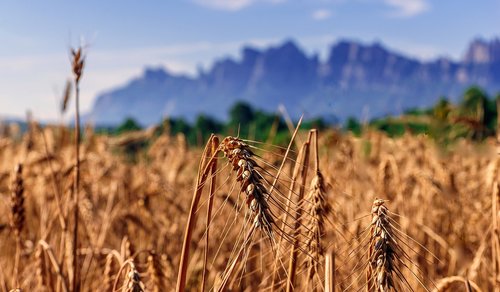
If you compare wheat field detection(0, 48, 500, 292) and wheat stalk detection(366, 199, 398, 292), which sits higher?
wheat stalk detection(366, 199, 398, 292)

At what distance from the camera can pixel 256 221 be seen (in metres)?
0.83

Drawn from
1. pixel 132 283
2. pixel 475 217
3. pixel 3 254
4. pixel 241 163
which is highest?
pixel 241 163

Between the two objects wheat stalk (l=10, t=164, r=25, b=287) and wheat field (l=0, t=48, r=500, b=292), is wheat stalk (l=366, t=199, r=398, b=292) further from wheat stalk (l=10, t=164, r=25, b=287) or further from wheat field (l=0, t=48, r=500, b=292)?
wheat stalk (l=10, t=164, r=25, b=287)

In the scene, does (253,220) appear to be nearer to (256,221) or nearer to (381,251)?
(256,221)

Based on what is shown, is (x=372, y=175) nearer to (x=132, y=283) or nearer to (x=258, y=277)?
(x=258, y=277)

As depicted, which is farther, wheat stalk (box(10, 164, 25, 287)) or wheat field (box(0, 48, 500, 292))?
wheat stalk (box(10, 164, 25, 287))

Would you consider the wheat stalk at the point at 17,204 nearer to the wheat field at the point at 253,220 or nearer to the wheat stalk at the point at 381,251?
the wheat field at the point at 253,220

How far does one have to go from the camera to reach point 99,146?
621 cm

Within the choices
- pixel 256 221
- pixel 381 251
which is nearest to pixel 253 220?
pixel 256 221

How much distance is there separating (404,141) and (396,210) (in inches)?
131

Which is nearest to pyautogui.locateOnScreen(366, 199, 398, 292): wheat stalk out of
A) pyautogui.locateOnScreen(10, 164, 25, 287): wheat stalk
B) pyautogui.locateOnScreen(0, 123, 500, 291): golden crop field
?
pyautogui.locateOnScreen(0, 123, 500, 291): golden crop field

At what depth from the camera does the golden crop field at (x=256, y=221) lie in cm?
92

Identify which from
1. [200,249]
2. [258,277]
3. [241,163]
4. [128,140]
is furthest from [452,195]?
[128,140]

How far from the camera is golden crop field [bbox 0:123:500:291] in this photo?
92cm
